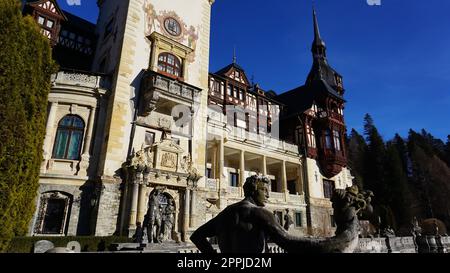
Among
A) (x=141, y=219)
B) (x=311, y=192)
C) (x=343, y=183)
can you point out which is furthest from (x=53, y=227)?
(x=343, y=183)

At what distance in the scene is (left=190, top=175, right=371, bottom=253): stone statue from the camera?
256 centimetres

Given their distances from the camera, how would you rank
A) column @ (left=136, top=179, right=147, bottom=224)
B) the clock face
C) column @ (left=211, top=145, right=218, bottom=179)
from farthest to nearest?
column @ (left=211, top=145, right=218, bottom=179)
the clock face
column @ (left=136, top=179, right=147, bottom=224)

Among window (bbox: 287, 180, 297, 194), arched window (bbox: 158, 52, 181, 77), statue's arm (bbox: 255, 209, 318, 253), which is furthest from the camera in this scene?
window (bbox: 287, 180, 297, 194)

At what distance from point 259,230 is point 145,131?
730 inches

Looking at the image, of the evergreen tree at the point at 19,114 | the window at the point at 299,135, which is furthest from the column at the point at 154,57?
the window at the point at 299,135

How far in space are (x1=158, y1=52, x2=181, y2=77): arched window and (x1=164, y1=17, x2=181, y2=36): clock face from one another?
2.26 metres

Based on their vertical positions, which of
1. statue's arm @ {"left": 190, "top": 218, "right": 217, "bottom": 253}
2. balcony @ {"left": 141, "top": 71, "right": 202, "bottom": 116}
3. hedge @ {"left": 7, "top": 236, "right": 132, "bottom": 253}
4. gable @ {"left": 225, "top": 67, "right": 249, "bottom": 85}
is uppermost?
gable @ {"left": 225, "top": 67, "right": 249, "bottom": 85}

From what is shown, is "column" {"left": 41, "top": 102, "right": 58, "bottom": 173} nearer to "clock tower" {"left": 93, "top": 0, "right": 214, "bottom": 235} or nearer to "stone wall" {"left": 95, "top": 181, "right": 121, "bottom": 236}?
"clock tower" {"left": 93, "top": 0, "right": 214, "bottom": 235}

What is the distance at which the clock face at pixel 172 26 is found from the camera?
Answer: 23667 millimetres

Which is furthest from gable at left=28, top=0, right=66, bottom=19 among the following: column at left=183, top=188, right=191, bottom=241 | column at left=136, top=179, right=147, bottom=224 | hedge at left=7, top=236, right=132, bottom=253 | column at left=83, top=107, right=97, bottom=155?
hedge at left=7, top=236, right=132, bottom=253

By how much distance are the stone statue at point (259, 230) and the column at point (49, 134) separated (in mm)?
17477

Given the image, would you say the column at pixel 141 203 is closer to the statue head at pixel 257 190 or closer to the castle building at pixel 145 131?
the castle building at pixel 145 131

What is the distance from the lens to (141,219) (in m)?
17.5
